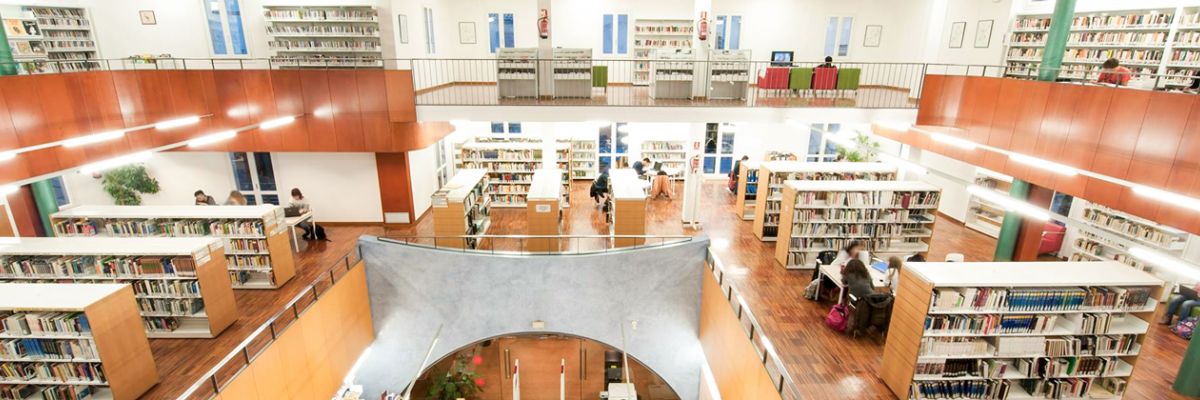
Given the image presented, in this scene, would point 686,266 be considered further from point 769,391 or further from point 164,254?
point 164,254

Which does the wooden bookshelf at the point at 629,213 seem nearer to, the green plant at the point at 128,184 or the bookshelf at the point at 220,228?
the bookshelf at the point at 220,228

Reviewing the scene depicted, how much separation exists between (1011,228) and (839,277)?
3819mm

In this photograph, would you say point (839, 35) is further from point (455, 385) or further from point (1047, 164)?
point (455, 385)

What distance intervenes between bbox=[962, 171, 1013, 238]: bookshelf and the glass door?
50.1ft

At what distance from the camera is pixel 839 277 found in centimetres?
759

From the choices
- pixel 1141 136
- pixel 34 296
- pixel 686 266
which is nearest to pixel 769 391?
pixel 686 266

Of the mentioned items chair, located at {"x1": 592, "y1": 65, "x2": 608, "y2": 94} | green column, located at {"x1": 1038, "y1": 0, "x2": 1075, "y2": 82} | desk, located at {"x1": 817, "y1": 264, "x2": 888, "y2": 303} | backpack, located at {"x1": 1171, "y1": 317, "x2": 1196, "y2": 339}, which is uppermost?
green column, located at {"x1": 1038, "y1": 0, "x2": 1075, "y2": 82}

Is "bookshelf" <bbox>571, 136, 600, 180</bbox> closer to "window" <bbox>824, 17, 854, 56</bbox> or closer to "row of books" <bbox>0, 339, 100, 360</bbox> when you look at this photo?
"window" <bbox>824, 17, 854, 56</bbox>

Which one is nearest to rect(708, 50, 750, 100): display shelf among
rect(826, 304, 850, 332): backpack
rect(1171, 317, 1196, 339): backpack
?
rect(826, 304, 850, 332): backpack

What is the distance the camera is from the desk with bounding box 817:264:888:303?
747cm

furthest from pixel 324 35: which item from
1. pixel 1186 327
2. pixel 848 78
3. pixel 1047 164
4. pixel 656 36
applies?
pixel 1186 327

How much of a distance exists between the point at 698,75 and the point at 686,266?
435cm

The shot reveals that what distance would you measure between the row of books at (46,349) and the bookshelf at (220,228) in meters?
2.43

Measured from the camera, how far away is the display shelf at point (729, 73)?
35.6 ft
